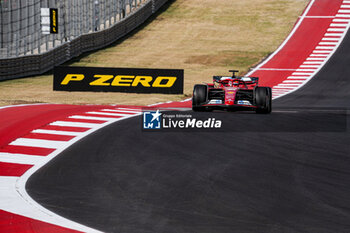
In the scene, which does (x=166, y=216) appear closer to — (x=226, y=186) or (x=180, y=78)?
(x=226, y=186)

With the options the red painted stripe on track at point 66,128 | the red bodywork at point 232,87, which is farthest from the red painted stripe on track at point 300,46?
the red painted stripe on track at point 66,128

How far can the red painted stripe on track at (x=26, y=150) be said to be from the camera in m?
11.3

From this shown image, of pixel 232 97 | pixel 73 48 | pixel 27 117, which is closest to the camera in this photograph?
pixel 27 117

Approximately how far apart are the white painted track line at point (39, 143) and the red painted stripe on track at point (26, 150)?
0.23 metres

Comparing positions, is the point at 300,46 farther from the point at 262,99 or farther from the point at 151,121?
the point at 151,121

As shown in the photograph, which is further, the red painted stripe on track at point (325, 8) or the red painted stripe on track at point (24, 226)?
the red painted stripe on track at point (325, 8)

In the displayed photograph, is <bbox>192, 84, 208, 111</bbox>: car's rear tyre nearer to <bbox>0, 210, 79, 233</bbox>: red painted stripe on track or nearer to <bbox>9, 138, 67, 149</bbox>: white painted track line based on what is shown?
<bbox>9, 138, 67, 149</bbox>: white painted track line

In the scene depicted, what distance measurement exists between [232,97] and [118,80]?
367 inches

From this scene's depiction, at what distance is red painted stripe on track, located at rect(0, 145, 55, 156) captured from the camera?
11344mm

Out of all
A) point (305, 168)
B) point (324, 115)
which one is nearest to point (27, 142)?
point (305, 168)

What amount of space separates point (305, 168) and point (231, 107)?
21.0 ft

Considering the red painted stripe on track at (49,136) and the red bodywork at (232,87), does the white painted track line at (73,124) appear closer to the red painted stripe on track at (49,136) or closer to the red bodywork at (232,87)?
the red painted stripe on track at (49,136)

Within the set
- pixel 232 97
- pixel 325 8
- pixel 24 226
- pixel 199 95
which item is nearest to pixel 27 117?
pixel 199 95

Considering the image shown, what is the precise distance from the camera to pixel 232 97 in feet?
53.5
